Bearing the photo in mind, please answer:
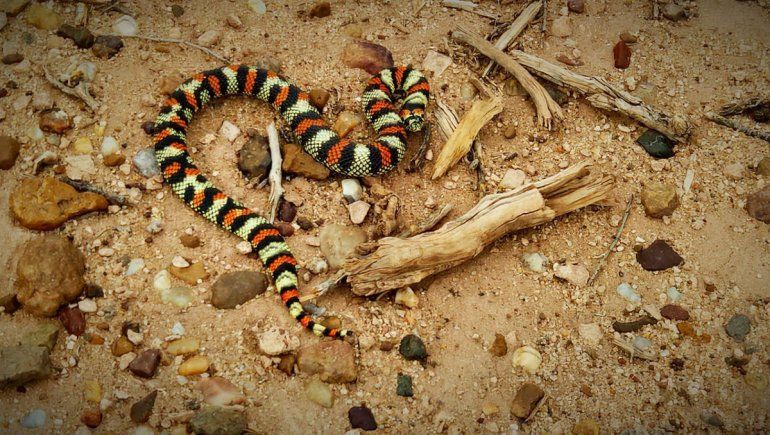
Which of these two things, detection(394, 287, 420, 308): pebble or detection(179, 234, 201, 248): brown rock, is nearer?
detection(394, 287, 420, 308): pebble

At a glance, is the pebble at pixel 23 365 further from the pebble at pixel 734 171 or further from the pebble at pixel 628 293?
the pebble at pixel 734 171

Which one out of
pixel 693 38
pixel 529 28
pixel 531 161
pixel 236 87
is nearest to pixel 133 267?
pixel 236 87

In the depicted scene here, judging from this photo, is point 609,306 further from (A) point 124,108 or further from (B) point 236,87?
(A) point 124,108

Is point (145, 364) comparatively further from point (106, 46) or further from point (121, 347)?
point (106, 46)

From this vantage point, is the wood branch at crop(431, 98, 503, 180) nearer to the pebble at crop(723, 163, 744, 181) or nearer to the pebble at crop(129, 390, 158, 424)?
the pebble at crop(723, 163, 744, 181)

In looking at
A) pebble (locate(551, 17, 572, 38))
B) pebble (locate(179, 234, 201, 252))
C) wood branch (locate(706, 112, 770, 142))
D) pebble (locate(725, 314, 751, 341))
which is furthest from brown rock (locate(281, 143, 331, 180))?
wood branch (locate(706, 112, 770, 142))

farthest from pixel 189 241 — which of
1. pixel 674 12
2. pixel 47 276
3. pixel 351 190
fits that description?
pixel 674 12

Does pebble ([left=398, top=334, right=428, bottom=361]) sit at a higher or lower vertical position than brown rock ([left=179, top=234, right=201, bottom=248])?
lower
